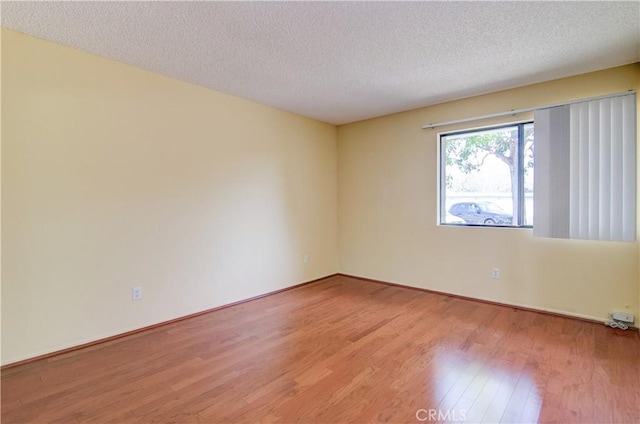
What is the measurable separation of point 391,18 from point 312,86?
4.42ft

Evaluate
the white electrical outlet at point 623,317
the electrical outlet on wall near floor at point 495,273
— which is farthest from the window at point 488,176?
the white electrical outlet at point 623,317

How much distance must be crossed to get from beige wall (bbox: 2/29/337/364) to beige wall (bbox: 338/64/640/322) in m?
1.32

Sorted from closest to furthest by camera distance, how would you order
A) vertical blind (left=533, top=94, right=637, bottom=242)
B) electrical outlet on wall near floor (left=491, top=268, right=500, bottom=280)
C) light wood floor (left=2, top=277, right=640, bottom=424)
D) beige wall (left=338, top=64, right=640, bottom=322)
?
light wood floor (left=2, top=277, right=640, bottom=424) → vertical blind (left=533, top=94, right=637, bottom=242) → beige wall (left=338, top=64, right=640, bottom=322) → electrical outlet on wall near floor (left=491, top=268, right=500, bottom=280)

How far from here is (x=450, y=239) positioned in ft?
12.8

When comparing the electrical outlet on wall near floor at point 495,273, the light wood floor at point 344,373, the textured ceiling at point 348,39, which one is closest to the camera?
the light wood floor at point 344,373

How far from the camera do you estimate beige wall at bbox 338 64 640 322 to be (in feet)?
9.68

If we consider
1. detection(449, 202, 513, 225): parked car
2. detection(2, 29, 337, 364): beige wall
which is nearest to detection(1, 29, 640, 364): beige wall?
detection(2, 29, 337, 364): beige wall

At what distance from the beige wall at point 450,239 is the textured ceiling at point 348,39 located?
388 mm

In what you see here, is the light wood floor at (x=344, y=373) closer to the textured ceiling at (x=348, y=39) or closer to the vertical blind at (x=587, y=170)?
the vertical blind at (x=587, y=170)

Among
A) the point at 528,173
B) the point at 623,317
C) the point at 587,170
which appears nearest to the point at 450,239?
the point at 528,173

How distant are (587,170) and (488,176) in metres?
0.90

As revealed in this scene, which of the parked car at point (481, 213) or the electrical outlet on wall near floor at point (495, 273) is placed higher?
the parked car at point (481, 213)

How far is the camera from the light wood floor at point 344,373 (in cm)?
175

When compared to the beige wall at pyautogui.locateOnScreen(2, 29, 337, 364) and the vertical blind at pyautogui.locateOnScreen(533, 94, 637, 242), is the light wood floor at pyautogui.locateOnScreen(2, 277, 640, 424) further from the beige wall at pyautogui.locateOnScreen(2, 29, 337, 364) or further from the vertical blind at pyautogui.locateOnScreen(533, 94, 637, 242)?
the vertical blind at pyautogui.locateOnScreen(533, 94, 637, 242)
